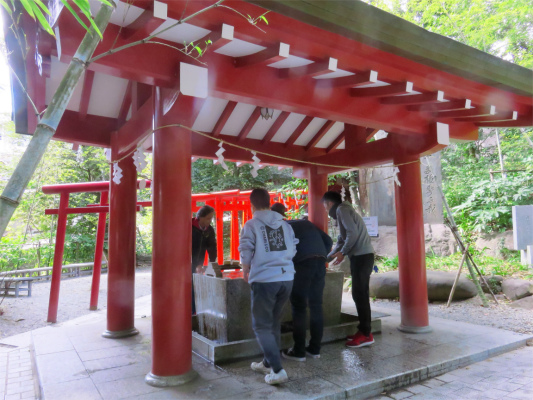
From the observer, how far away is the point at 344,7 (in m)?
2.99

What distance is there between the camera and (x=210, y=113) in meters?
5.66

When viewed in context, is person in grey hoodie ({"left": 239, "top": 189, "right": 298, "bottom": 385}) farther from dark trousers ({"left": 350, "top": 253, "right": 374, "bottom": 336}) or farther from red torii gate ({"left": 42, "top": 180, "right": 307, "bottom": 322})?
red torii gate ({"left": 42, "top": 180, "right": 307, "bottom": 322})

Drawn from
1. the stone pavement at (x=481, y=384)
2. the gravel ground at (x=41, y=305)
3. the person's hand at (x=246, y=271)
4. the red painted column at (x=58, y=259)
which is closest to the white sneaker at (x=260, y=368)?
the person's hand at (x=246, y=271)

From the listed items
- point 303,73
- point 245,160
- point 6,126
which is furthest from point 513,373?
point 6,126

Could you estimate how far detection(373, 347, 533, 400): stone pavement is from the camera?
11.5 feet

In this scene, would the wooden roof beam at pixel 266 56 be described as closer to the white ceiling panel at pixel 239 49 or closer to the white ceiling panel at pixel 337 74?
the white ceiling panel at pixel 239 49

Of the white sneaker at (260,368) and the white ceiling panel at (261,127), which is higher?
the white ceiling panel at (261,127)

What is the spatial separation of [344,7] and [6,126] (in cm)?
1659

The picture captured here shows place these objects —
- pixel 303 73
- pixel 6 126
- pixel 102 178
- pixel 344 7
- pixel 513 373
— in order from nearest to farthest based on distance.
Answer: pixel 344 7 < pixel 303 73 < pixel 513 373 < pixel 6 126 < pixel 102 178

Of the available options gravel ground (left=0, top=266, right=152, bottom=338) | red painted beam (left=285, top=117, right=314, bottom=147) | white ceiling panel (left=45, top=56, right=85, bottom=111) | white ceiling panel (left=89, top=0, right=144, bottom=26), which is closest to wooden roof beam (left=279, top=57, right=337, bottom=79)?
white ceiling panel (left=89, top=0, right=144, bottom=26)

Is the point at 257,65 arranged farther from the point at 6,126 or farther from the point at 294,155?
the point at 6,126

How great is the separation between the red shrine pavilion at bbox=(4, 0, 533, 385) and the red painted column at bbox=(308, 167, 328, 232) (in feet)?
4.44

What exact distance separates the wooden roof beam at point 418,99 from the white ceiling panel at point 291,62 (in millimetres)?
1454

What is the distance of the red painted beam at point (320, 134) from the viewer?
21.4 feet
